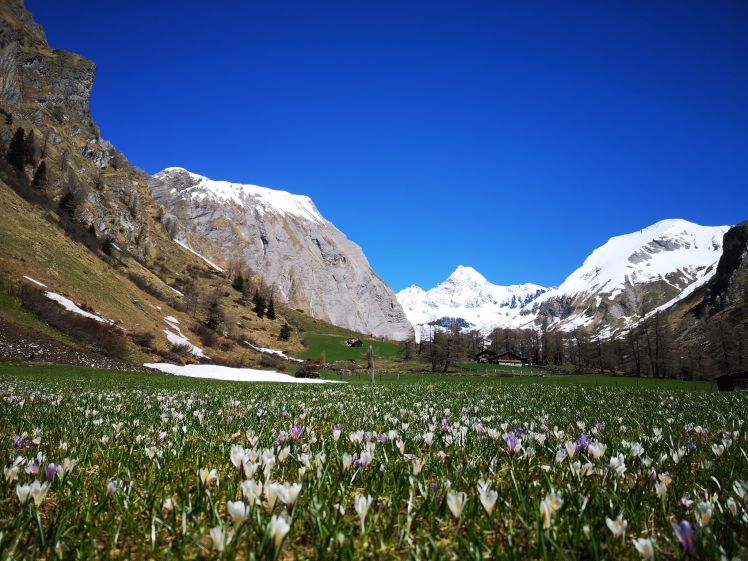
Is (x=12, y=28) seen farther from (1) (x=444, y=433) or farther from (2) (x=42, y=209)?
(1) (x=444, y=433)

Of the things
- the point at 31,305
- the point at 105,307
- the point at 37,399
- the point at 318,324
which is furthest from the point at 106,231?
the point at 37,399

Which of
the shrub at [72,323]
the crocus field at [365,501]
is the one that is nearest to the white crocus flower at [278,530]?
the crocus field at [365,501]

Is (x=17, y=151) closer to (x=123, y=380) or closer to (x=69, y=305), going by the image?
(x=69, y=305)

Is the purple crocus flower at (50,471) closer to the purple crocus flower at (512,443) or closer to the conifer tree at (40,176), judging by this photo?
the purple crocus flower at (512,443)

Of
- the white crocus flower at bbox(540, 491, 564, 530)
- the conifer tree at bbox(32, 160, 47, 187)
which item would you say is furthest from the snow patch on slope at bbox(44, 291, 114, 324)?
the white crocus flower at bbox(540, 491, 564, 530)

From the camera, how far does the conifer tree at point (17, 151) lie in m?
86.0

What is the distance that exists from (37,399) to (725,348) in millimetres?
121698

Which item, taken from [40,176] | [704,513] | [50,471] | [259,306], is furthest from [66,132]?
[704,513]

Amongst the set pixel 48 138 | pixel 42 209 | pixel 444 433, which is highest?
pixel 48 138

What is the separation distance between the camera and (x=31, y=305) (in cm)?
4384

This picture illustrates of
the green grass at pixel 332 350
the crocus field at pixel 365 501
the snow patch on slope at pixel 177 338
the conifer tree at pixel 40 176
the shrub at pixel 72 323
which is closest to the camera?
the crocus field at pixel 365 501

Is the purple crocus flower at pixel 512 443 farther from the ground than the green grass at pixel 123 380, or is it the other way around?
the purple crocus flower at pixel 512 443

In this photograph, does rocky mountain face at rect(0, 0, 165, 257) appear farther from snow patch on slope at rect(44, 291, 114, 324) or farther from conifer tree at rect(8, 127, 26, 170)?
snow patch on slope at rect(44, 291, 114, 324)

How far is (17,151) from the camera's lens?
88.8m
